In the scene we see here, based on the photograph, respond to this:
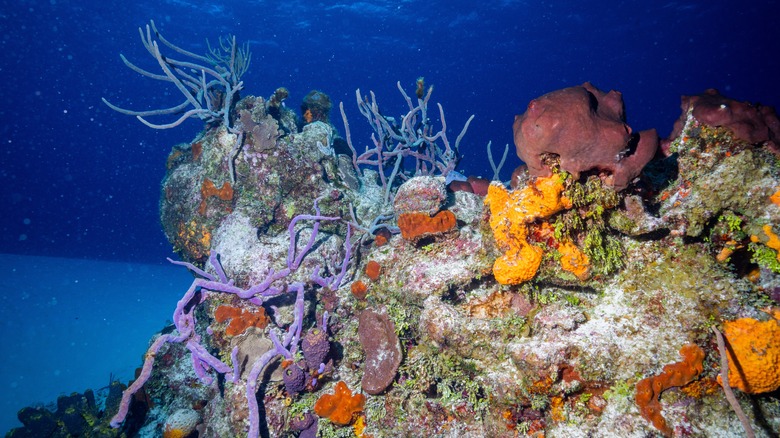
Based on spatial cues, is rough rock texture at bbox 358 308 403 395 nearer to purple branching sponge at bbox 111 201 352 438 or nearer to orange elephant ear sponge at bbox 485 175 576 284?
purple branching sponge at bbox 111 201 352 438

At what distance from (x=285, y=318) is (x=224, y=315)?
868 millimetres

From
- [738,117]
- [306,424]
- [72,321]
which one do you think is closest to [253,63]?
[72,321]

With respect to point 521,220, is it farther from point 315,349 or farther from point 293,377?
point 293,377

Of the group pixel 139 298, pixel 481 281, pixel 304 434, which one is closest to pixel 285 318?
pixel 304 434

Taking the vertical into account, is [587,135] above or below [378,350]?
above

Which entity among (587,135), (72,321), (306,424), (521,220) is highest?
(587,135)

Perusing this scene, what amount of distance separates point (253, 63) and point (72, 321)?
107ft

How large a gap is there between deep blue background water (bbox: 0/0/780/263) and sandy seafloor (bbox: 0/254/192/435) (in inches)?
253

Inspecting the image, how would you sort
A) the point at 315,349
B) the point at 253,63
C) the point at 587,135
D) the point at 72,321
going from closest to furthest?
the point at 587,135, the point at 315,349, the point at 72,321, the point at 253,63

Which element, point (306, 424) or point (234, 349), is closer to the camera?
point (306, 424)

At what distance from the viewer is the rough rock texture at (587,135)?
2.73 m

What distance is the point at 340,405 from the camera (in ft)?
12.4

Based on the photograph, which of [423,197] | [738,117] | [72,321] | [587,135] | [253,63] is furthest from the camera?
[253,63]

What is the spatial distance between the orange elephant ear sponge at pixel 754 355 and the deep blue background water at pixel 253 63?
1173 inches
